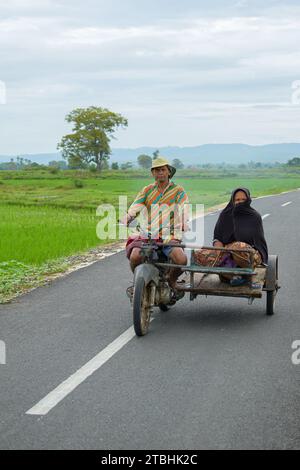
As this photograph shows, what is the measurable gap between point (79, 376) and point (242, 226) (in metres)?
3.29

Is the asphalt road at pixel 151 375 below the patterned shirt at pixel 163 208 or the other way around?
below

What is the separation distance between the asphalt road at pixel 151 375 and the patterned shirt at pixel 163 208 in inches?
41.0

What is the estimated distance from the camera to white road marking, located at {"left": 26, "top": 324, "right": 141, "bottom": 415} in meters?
5.32

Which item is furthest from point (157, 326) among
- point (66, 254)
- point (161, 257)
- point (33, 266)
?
point (66, 254)

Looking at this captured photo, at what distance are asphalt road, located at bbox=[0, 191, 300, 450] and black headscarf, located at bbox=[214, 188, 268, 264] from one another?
0.87 meters

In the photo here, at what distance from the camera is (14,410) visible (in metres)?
5.26

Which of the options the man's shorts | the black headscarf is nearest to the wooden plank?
the black headscarf

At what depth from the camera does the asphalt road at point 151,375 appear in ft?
15.7

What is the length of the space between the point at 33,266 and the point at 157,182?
17.8 feet

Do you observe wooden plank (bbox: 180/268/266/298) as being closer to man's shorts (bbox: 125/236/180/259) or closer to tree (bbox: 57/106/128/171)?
A: man's shorts (bbox: 125/236/180/259)

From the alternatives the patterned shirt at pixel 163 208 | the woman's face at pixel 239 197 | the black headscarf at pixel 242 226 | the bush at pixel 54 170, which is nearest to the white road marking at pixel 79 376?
the patterned shirt at pixel 163 208

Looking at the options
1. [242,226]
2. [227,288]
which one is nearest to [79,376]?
[227,288]

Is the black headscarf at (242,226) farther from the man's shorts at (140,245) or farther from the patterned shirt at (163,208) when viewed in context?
the man's shorts at (140,245)

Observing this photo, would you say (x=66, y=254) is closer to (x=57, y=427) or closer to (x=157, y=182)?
(x=157, y=182)
